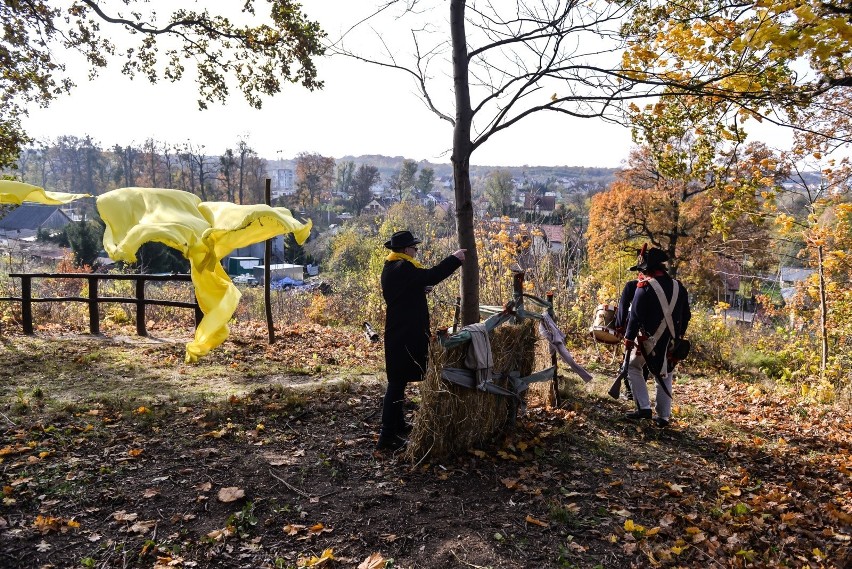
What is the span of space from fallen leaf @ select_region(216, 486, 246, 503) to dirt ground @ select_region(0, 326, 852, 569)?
16 millimetres

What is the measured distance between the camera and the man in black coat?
4.57 m

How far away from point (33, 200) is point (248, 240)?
6.16 ft

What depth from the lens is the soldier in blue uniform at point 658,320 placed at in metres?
5.61

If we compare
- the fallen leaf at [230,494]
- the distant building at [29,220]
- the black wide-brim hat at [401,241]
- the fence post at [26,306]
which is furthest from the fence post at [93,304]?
the distant building at [29,220]

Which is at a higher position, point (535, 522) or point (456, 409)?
point (456, 409)

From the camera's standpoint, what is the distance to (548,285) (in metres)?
12.3

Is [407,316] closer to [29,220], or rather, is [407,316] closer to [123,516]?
[123,516]

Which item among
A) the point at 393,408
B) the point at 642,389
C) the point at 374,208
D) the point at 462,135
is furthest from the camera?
the point at 374,208

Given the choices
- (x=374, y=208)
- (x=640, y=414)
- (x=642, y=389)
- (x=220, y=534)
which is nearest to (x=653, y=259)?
(x=642, y=389)

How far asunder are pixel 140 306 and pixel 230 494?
674cm

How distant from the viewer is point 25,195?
4.40m

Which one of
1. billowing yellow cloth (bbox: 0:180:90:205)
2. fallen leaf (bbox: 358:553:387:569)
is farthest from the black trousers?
billowing yellow cloth (bbox: 0:180:90:205)

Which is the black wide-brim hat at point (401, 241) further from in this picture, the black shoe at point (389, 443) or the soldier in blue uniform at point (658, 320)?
the soldier in blue uniform at point (658, 320)

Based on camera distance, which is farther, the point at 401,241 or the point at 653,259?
the point at 653,259
